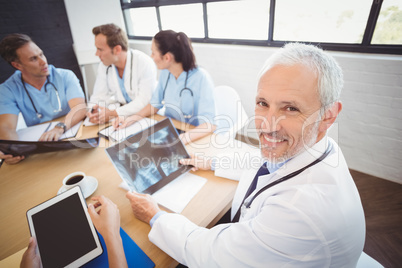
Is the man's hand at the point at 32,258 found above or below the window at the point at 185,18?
below

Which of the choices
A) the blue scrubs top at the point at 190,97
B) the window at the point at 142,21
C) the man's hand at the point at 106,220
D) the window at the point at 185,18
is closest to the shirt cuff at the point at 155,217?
the man's hand at the point at 106,220

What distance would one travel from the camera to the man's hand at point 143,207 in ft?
2.69

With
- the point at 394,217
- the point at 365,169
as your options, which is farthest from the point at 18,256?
the point at 365,169

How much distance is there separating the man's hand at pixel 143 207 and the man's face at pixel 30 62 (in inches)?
61.1

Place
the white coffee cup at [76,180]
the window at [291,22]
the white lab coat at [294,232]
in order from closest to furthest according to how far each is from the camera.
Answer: the white lab coat at [294,232], the white coffee cup at [76,180], the window at [291,22]

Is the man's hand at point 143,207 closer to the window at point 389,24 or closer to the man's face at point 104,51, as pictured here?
the man's face at point 104,51

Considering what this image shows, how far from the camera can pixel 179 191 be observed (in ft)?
3.12

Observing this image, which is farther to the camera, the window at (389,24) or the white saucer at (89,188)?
the window at (389,24)

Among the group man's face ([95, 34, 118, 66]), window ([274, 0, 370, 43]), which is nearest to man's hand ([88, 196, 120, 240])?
man's face ([95, 34, 118, 66])

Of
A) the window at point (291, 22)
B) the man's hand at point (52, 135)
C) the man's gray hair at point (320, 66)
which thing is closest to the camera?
the man's gray hair at point (320, 66)

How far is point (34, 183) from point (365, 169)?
278 cm

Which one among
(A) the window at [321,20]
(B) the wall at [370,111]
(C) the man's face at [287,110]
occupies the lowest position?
(B) the wall at [370,111]

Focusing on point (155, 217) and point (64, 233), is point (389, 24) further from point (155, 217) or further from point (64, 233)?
point (64, 233)

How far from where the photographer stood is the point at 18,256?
2.34ft
